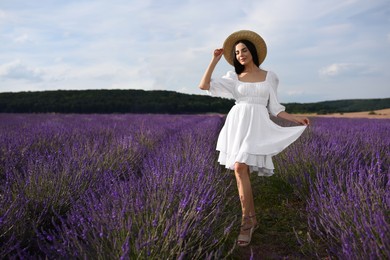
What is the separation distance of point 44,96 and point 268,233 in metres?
41.3

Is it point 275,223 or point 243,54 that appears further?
point 275,223

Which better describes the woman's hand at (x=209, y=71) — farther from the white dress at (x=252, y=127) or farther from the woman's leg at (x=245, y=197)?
the woman's leg at (x=245, y=197)

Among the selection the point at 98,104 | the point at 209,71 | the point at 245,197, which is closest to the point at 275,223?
the point at 245,197

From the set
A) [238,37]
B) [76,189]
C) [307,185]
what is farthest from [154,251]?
[307,185]

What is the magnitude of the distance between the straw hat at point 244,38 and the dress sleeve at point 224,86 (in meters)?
0.21

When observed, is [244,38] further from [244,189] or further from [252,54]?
[244,189]

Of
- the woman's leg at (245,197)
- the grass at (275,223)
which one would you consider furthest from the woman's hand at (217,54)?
the grass at (275,223)

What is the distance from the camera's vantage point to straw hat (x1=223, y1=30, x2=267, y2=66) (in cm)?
271

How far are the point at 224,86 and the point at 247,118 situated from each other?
0.33 m

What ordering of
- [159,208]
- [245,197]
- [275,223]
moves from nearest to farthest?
[159,208]
[245,197]
[275,223]

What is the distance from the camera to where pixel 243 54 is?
8.76ft

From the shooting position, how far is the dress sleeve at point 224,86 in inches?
106

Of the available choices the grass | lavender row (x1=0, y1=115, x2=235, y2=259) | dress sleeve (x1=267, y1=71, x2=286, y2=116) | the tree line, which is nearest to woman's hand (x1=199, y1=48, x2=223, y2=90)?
dress sleeve (x1=267, y1=71, x2=286, y2=116)

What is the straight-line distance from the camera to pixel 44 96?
39.9 metres
